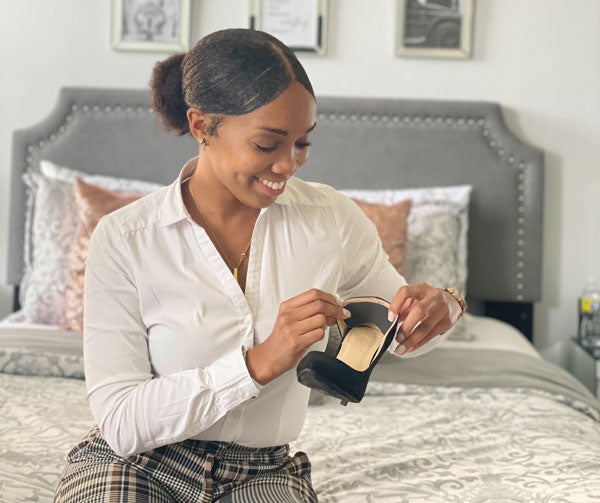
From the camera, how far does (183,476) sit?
127cm

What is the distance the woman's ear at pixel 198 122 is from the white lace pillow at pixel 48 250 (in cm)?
149

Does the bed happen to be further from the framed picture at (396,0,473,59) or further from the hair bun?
the hair bun

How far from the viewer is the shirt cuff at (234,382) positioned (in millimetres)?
1202

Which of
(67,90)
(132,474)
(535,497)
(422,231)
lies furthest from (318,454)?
(67,90)

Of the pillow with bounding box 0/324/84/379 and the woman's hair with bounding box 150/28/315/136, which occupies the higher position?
the woman's hair with bounding box 150/28/315/136

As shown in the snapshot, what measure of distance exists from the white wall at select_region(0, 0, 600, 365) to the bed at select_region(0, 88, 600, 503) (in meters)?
0.11

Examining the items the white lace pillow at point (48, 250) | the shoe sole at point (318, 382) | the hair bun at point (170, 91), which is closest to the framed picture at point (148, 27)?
the white lace pillow at point (48, 250)

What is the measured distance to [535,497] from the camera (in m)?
1.45

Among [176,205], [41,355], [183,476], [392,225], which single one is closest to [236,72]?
[176,205]

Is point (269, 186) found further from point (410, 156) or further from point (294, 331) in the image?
point (410, 156)

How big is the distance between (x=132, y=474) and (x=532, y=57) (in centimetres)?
242

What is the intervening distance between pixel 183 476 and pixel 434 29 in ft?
7.50

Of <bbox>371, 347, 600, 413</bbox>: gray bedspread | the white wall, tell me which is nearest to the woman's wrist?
<bbox>371, 347, 600, 413</bbox>: gray bedspread

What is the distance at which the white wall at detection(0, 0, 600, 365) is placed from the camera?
3096mm
